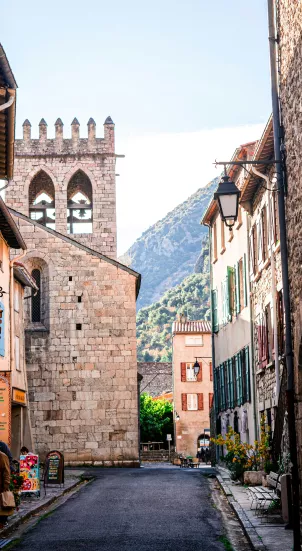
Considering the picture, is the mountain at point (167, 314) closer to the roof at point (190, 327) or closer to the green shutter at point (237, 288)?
the roof at point (190, 327)

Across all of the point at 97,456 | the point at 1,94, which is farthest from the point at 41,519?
the point at 97,456

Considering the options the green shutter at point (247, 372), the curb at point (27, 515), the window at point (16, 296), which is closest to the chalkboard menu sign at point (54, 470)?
the curb at point (27, 515)

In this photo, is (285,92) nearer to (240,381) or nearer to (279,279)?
(279,279)

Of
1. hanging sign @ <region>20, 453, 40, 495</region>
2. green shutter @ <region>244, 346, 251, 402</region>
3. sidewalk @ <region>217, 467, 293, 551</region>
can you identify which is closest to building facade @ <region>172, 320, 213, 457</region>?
green shutter @ <region>244, 346, 251, 402</region>

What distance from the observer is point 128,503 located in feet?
56.5

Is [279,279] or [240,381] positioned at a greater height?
[279,279]

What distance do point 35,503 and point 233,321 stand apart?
1283 cm

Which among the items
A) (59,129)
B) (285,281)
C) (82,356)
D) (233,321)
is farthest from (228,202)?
(59,129)

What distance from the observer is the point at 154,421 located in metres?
73.4

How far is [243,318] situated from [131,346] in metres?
8.47

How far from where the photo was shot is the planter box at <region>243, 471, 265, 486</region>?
1992 centimetres

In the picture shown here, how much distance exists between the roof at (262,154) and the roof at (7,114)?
4.27 m

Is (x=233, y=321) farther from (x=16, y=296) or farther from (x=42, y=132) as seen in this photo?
(x=42, y=132)

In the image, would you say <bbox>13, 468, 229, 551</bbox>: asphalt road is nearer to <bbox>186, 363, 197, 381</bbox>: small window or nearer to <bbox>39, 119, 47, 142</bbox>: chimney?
<bbox>39, 119, 47, 142</bbox>: chimney
